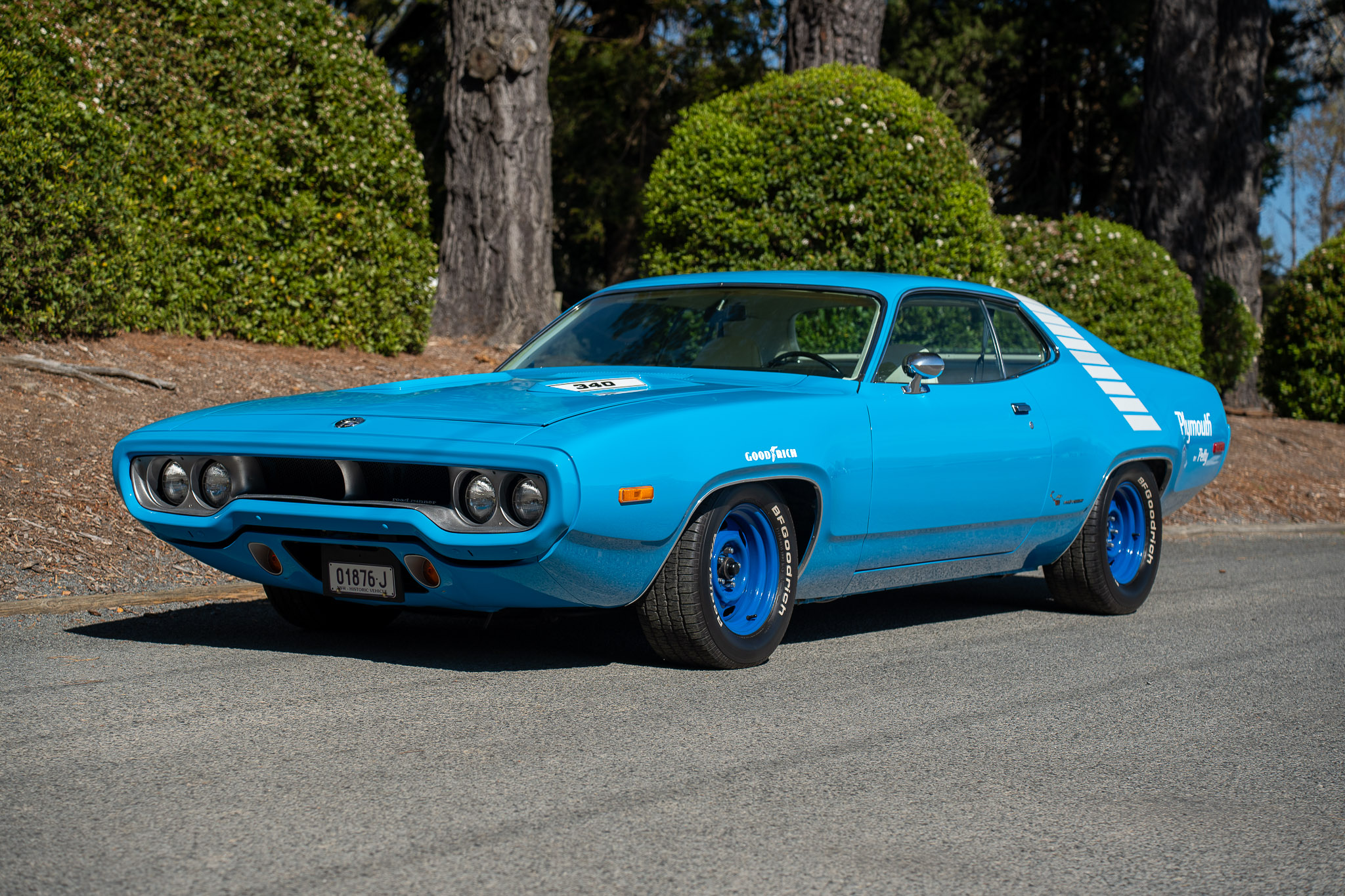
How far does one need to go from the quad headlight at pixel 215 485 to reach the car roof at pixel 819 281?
6.66 feet

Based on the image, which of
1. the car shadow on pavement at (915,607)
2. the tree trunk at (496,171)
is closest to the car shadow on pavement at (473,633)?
the car shadow on pavement at (915,607)

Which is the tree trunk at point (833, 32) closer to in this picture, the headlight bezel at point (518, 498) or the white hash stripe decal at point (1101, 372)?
the white hash stripe decal at point (1101, 372)

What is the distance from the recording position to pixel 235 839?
10.3ft

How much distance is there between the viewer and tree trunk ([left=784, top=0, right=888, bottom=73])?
13398mm

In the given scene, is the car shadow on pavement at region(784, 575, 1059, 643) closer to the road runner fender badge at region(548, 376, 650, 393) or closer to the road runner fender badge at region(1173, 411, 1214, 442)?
the road runner fender badge at region(1173, 411, 1214, 442)

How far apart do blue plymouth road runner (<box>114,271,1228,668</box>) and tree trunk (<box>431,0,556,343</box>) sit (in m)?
6.61

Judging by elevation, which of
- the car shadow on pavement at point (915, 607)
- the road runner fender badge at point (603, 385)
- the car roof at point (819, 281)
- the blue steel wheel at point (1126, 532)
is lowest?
the car shadow on pavement at point (915, 607)

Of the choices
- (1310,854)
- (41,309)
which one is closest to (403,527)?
(1310,854)

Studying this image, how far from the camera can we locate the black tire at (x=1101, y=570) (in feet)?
22.0

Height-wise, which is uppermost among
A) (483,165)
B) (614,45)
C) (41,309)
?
(614,45)

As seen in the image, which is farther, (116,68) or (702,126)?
(702,126)

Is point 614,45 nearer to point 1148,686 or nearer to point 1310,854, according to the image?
point 1148,686

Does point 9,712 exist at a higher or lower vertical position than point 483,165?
lower

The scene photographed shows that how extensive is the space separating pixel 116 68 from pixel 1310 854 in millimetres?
9954
